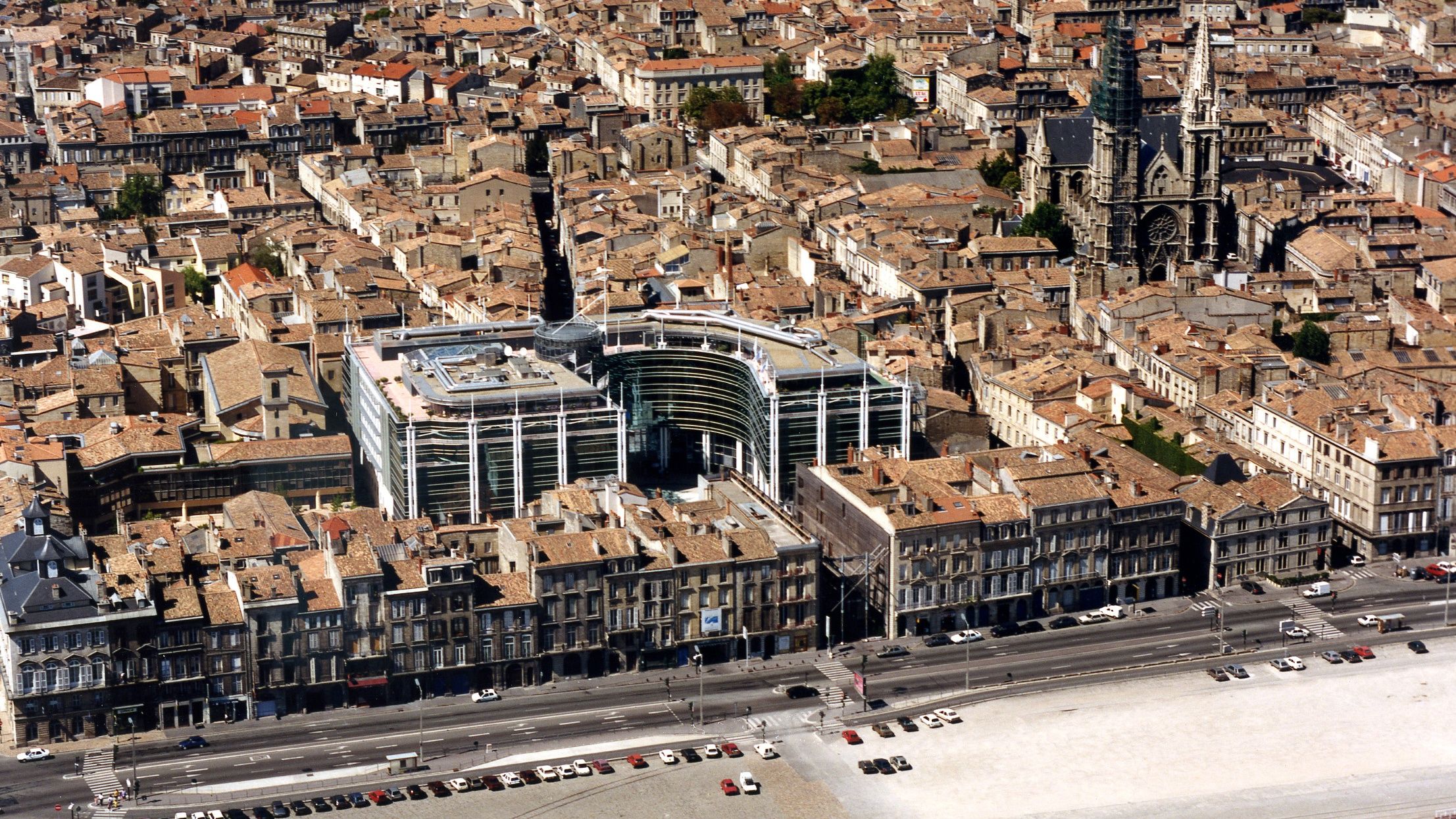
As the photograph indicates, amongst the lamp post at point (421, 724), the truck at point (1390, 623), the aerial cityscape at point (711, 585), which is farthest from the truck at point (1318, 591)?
the lamp post at point (421, 724)

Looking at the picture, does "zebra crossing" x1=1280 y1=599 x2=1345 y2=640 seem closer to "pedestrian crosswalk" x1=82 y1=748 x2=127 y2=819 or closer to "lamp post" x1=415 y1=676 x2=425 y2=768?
"lamp post" x1=415 y1=676 x2=425 y2=768

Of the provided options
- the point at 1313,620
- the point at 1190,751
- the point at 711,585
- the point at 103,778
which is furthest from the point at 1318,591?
the point at 103,778

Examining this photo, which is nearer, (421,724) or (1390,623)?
(421,724)

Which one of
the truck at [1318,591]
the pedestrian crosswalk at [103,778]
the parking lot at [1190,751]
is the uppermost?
the pedestrian crosswalk at [103,778]

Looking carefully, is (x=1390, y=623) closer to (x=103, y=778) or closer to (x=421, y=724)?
(x=421, y=724)

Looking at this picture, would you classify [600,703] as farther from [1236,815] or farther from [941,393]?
[941,393]

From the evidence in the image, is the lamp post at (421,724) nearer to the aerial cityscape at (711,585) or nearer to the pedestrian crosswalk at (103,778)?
the aerial cityscape at (711,585)

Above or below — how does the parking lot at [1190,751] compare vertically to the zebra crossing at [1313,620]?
below
